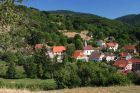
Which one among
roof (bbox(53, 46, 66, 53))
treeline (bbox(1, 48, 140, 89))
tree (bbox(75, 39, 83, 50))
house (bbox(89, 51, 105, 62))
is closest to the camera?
treeline (bbox(1, 48, 140, 89))

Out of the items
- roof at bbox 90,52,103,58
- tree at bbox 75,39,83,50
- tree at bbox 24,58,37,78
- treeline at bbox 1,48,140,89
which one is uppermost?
tree at bbox 75,39,83,50

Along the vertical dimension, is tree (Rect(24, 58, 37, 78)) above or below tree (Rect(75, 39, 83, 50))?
below

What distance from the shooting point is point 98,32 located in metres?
150

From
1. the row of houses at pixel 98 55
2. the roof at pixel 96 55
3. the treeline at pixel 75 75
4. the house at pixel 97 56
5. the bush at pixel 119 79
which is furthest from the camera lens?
the roof at pixel 96 55

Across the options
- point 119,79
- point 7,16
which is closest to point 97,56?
point 119,79

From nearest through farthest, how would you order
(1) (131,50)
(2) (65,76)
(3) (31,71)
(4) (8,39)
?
(4) (8,39), (2) (65,76), (3) (31,71), (1) (131,50)

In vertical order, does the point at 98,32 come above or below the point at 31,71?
above

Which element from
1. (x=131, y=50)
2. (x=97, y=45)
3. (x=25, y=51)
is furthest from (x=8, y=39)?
(x=97, y=45)

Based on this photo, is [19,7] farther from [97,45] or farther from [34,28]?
[97,45]

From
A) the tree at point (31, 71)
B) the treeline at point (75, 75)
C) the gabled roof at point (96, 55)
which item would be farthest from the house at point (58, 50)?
the treeline at point (75, 75)

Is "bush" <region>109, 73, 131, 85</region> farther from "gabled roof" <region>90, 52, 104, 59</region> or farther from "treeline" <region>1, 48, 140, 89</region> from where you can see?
"gabled roof" <region>90, 52, 104, 59</region>

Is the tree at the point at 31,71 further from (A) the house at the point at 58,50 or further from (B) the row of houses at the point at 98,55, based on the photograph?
(A) the house at the point at 58,50

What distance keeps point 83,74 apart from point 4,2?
22.8 m

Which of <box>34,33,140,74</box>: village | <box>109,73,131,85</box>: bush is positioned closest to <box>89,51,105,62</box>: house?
<box>34,33,140,74</box>: village
